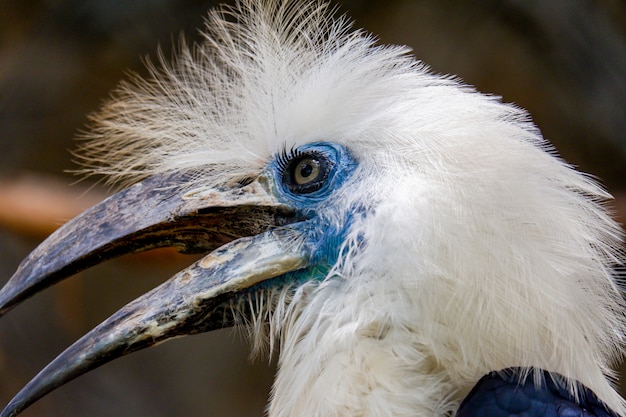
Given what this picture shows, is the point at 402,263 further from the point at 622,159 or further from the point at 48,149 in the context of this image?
the point at 48,149

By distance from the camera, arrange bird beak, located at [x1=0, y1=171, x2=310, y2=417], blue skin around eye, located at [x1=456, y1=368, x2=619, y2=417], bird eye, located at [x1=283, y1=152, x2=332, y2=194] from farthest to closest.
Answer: bird eye, located at [x1=283, y1=152, x2=332, y2=194] → bird beak, located at [x1=0, y1=171, x2=310, y2=417] → blue skin around eye, located at [x1=456, y1=368, x2=619, y2=417]

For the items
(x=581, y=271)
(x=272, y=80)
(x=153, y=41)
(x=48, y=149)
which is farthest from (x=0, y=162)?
(x=581, y=271)

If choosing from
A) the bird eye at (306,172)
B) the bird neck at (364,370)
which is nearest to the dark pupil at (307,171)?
the bird eye at (306,172)

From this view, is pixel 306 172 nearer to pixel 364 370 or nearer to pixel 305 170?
pixel 305 170

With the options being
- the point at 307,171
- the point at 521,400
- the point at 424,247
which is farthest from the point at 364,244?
the point at 521,400

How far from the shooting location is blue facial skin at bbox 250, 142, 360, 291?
1389mm

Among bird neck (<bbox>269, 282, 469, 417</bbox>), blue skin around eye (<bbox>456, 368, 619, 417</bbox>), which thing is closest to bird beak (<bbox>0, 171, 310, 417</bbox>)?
bird neck (<bbox>269, 282, 469, 417</bbox>)

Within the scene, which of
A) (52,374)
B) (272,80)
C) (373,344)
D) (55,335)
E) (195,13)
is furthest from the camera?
(55,335)

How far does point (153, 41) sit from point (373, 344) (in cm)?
246

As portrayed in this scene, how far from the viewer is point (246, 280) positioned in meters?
1.36

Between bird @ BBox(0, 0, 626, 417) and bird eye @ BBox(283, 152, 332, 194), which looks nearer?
bird @ BBox(0, 0, 626, 417)

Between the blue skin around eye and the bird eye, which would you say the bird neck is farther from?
the bird eye

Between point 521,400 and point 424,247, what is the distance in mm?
291

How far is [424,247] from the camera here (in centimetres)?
127
